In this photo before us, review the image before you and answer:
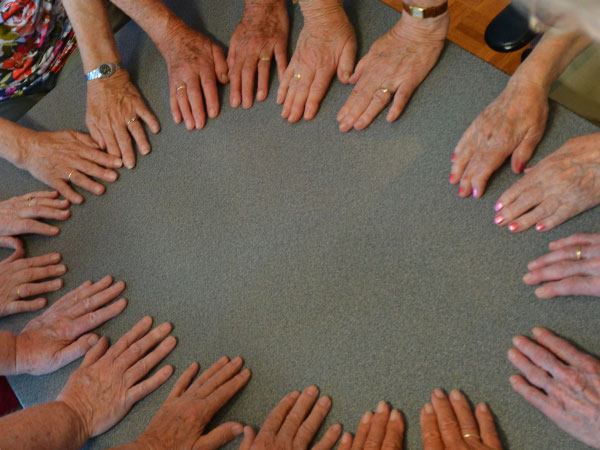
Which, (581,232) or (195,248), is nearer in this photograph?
(581,232)

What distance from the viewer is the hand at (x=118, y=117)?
1.50 metres

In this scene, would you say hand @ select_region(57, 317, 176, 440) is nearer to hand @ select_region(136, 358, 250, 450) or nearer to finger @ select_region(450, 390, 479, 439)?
hand @ select_region(136, 358, 250, 450)

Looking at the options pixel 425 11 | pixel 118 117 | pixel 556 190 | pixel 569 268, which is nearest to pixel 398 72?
pixel 425 11

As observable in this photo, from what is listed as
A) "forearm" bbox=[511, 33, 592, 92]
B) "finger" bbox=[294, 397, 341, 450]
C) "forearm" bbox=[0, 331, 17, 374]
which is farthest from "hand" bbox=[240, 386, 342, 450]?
"forearm" bbox=[511, 33, 592, 92]

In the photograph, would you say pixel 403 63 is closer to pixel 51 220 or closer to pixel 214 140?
pixel 214 140

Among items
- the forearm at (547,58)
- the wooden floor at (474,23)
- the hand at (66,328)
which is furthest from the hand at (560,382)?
the wooden floor at (474,23)

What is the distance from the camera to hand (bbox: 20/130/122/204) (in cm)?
149

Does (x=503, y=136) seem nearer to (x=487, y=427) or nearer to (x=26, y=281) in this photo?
(x=487, y=427)

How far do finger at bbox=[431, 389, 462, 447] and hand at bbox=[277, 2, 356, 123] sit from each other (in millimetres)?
745

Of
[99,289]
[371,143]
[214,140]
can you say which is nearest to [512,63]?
[371,143]

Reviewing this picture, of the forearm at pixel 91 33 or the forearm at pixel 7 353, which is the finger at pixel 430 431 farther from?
the forearm at pixel 91 33

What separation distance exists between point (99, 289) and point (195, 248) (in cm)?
26

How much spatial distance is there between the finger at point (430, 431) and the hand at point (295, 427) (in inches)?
6.6

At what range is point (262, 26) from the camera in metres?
1.51
